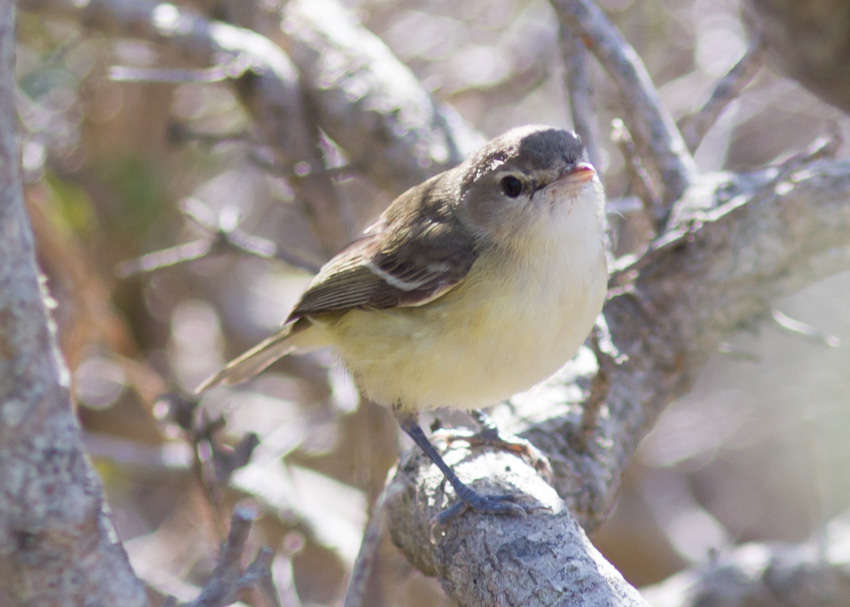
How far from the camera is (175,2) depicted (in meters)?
5.13

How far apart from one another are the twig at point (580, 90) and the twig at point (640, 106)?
0.11 m

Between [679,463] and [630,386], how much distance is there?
2.91m

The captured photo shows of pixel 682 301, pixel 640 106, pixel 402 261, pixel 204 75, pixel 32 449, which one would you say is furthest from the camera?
pixel 204 75

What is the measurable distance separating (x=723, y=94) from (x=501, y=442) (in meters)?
1.75


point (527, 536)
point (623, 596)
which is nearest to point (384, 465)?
point (527, 536)

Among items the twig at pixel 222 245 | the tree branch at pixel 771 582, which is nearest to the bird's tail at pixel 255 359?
the twig at pixel 222 245

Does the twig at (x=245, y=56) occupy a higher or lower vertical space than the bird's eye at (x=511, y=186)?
lower

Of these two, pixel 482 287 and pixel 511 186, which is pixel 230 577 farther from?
pixel 511 186

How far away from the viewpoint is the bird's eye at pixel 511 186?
9.64 feet

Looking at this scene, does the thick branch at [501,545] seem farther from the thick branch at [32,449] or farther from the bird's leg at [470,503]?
the thick branch at [32,449]

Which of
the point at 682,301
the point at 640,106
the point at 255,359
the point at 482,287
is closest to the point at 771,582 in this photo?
the point at 682,301

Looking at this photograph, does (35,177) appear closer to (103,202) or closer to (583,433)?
(103,202)

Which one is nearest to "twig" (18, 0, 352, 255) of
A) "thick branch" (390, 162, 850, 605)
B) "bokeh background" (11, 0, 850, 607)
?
"bokeh background" (11, 0, 850, 607)

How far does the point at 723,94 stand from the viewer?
11.4 ft
